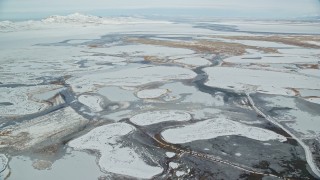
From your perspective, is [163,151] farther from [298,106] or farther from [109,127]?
[298,106]

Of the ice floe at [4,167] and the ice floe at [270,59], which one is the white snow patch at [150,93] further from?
the ice floe at [270,59]

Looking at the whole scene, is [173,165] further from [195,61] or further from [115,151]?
[195,61]

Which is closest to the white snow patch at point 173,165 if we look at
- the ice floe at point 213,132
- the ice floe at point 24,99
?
the ice floe at point 213,132

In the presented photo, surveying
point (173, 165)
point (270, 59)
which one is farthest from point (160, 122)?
point (270, 59)

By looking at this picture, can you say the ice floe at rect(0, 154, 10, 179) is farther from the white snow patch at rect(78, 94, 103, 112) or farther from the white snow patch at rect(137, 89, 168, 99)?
the white snow patch at rect(137, 89, 168, 99)

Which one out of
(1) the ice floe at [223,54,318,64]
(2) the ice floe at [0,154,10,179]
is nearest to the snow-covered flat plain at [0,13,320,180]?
(2) the ice floe at [0,154,10,179]

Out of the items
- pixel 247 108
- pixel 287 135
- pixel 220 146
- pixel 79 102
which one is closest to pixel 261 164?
pixel 220 146
